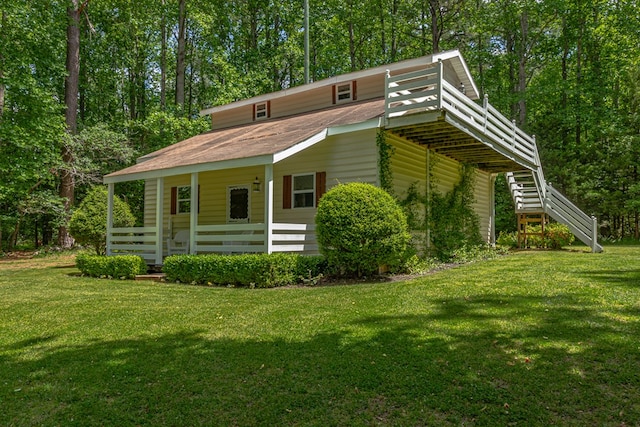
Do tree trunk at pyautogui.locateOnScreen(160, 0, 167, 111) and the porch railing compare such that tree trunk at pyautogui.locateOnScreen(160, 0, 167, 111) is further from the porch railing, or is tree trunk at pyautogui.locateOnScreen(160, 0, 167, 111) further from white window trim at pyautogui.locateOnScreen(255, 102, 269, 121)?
the porch railing

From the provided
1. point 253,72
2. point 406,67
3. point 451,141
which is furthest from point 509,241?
point 253,72

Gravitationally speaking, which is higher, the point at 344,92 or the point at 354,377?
the point at 344,92

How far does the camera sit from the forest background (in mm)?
19000

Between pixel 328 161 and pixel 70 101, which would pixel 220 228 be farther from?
pixel 70 101

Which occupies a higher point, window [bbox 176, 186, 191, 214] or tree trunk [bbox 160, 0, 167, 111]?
tree trunk [bbox 160, 0, 167, 111]

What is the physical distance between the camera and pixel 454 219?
42.9 feet

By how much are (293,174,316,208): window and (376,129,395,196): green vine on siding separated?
2.08 metres

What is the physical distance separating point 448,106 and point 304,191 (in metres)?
4.40

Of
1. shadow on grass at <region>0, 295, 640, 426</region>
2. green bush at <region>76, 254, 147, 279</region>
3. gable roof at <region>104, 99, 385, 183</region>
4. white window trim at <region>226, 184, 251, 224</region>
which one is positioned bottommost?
shadow on grass at <region>0, 295, 640, 426</region>

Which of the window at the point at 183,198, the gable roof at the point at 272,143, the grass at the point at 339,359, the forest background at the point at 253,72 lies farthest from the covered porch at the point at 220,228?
the forest background at the point at 253,72

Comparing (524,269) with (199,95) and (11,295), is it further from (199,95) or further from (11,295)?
(199,95)

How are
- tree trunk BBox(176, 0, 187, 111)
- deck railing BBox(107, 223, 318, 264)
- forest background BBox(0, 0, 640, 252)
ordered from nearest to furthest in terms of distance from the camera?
deck railing BBox(107, 223, 318, 264)
forest background BBox(0, 0, 640, 252)
tree trunk BBox(176, 0, 187, 111)

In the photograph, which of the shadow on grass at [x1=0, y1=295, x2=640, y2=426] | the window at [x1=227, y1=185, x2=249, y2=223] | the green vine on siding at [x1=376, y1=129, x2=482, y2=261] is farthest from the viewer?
the window at [x1=227, y1=185, x2=249, y2=223]

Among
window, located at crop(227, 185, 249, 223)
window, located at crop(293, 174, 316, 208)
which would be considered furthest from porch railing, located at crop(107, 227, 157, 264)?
window, located at crop(293, 174, 316, 208)
